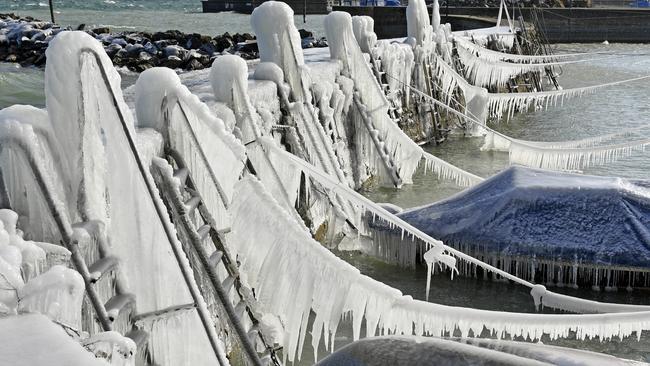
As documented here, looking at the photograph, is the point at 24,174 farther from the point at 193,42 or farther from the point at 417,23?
the point at 193,42

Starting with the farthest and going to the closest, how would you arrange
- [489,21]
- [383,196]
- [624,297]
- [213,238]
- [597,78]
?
1. [489,21]
2. [597,78]
3. [383,196]
4. [624,297]
5. [213,238]

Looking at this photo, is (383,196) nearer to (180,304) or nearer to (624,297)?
(624,297)

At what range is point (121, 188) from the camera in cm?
467

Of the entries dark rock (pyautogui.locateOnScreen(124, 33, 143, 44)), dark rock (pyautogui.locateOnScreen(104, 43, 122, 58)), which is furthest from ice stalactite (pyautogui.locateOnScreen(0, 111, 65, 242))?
dark rock (pyautogui.locateOnScreen(124, 33, 143, 44))

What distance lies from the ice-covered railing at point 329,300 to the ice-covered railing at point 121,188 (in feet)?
2.55

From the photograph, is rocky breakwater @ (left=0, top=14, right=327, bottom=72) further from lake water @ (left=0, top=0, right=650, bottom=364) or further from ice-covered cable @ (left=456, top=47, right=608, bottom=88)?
ice-covered cable @ (left=456, top=47, right=608, bottom=88)

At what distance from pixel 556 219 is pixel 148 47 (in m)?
20.9

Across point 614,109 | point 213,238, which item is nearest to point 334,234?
point 213,238

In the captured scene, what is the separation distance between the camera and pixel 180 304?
485 cm

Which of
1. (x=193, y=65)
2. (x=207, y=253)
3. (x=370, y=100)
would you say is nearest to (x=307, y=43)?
(x=193, y=65)

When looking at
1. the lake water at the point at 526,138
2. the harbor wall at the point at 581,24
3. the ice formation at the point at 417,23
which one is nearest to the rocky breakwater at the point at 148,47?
the lake water at the point at 526,138

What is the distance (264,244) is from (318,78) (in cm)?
589

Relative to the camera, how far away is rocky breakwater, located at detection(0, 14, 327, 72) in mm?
25656

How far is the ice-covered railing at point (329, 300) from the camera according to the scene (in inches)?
197
